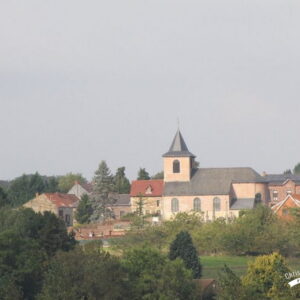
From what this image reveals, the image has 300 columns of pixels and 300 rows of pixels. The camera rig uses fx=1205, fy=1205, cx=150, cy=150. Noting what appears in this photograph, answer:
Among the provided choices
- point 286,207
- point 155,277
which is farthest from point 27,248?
point 286,207

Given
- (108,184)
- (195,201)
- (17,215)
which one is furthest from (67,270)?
(108,184)

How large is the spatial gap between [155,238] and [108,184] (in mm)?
29087

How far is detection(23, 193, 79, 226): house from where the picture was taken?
108000mm

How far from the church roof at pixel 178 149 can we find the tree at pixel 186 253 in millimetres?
34477

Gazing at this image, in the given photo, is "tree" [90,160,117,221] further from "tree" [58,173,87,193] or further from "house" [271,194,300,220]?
"tree" [58,173,87,193]

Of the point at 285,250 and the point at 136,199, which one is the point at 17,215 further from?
the point at 136,199

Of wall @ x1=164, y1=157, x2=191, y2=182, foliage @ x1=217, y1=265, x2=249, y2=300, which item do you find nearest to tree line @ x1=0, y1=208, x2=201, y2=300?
foliage @ x1=217, y1=265, x2=249, y2=300

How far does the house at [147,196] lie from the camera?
10531 centimetres

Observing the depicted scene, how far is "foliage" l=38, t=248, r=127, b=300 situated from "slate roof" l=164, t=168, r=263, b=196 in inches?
1907

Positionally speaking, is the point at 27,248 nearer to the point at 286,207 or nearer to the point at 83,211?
the point at 286,207

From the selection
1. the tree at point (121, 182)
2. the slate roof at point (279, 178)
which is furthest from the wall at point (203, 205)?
the tree at point (121, 182)

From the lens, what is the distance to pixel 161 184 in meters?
108

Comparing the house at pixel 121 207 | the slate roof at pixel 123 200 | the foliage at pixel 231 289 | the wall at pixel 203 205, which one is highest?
the slate roof at pixel 123 200

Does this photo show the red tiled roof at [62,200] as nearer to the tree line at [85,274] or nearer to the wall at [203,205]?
the wall at [203,205]
